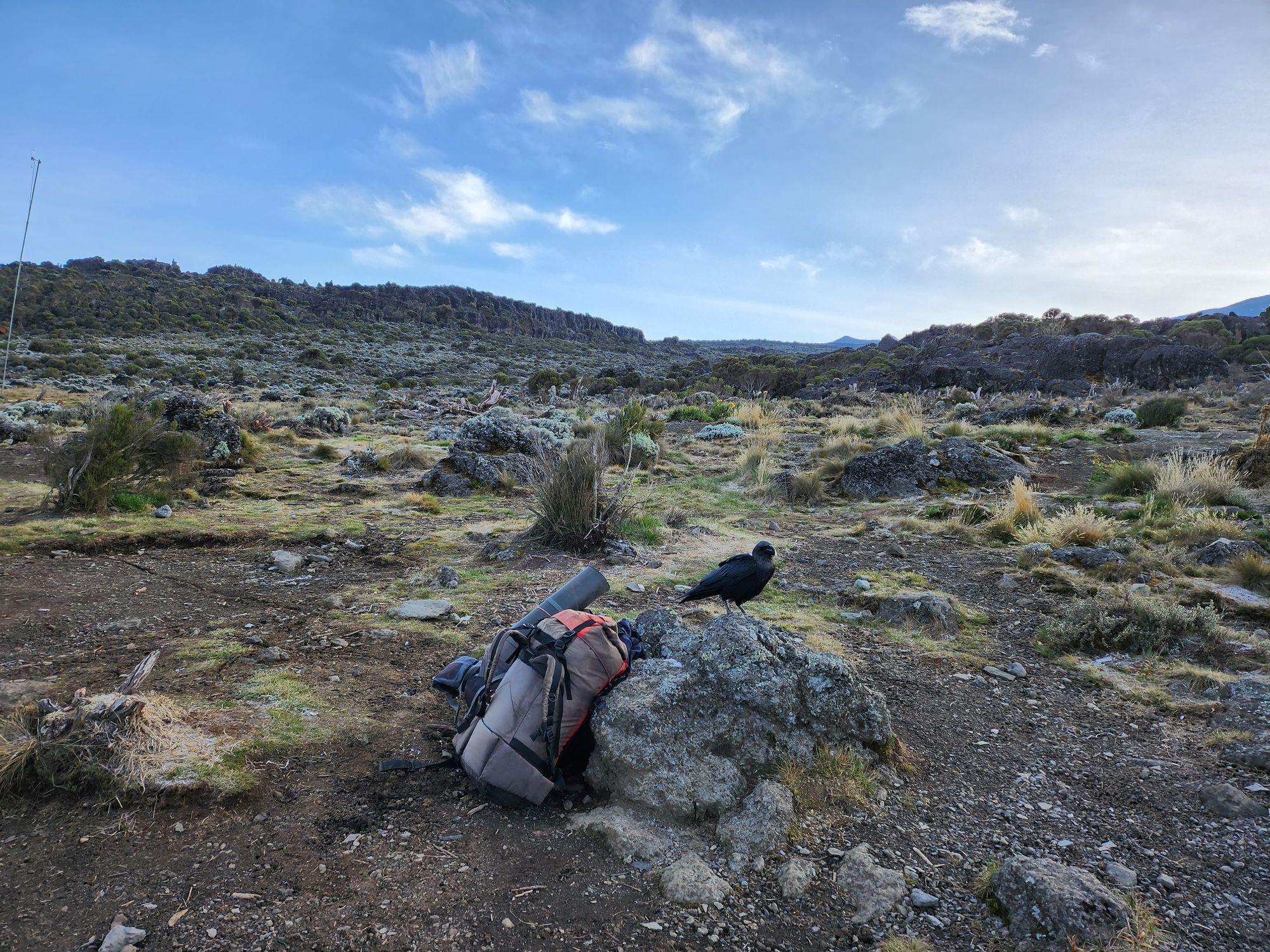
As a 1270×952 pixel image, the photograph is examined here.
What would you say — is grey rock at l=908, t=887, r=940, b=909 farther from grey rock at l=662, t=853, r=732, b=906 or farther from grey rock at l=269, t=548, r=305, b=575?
grey rock at l=269, t=548, r=305, b=575

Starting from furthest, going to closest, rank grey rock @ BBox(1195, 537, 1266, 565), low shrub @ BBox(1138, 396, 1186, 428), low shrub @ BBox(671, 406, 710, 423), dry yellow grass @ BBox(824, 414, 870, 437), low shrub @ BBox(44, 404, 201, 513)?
low shrub @ BBox(671, 406, 710, 423) → low shrub @ BBox(1138, 396, 1186, 428) → dry yellow grass @ BBox(824, 414, 870, 437) → low shrub @ BBox(44, 404, 201, 513) → grey rock @ BBox(1195, 537, 1266, 565)

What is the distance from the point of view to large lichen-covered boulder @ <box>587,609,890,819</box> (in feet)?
8.32

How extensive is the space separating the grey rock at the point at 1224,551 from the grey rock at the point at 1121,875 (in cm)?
438

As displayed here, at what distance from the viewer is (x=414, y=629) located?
14.0 feet

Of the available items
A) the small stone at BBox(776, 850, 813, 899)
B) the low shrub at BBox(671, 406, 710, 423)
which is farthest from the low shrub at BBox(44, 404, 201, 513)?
the low shrub at BBox(671, 406, 710, 423)

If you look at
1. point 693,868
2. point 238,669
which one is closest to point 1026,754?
point 693,868

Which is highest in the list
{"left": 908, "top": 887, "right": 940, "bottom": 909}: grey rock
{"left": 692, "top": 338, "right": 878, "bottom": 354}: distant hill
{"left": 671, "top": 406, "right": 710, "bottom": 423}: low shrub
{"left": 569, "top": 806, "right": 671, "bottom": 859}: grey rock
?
{"left": 692, "top": 338, "right": 878, "bottom": 354}: distant hill

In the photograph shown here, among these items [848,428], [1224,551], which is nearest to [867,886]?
[1224,551]

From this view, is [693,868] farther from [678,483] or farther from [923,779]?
[678,483]

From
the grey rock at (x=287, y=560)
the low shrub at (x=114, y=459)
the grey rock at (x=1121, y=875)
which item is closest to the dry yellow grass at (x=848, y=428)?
the grey rock at (x=287, y=560)

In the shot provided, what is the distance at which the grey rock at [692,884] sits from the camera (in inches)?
81.1

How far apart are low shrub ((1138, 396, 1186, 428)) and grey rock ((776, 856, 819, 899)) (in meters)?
15.9

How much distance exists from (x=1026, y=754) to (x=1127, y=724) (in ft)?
2.29

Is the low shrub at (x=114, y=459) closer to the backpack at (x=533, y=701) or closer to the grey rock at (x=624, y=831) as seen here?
the backpack at (x=533, y=701)
